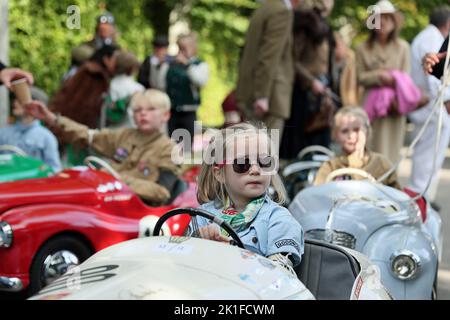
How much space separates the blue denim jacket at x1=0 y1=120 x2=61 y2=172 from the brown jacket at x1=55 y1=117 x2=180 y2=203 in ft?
2.29

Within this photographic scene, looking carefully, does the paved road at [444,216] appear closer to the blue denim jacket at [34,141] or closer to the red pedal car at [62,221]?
the red pedal car at [62,221]

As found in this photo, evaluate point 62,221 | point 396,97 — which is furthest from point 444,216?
point 62,221

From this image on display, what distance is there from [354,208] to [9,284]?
2287 mm

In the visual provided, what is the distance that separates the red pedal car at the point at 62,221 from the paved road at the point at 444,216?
2.05 meters

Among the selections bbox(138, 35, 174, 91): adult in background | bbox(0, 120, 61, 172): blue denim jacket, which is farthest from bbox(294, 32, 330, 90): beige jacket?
bbox(0, 120, 61, 172): blue denim jacket

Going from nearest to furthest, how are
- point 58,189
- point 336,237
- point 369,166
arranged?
point 336,237, point 58,189, point 369,166

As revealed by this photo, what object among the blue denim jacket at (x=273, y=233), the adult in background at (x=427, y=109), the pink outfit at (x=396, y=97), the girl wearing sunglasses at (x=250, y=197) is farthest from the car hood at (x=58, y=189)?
the adult in background at (x=427, y=109)

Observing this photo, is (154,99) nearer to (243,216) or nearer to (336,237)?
(336,237)

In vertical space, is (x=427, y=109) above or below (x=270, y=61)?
below

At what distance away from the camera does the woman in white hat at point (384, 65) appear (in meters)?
9.42

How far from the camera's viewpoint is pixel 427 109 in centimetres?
952

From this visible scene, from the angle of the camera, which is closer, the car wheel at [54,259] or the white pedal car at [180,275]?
the white pedal car at [180,275]
